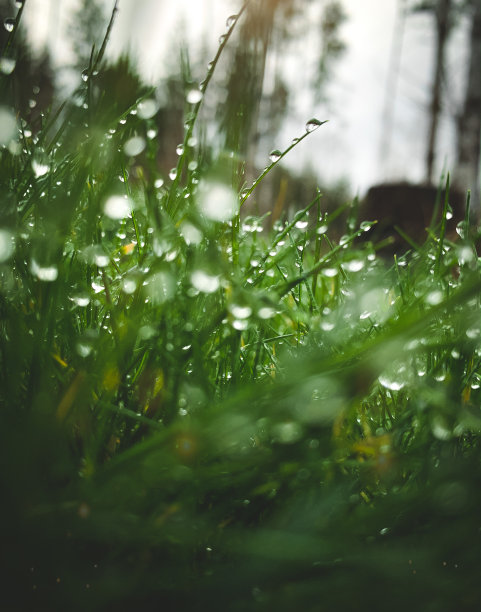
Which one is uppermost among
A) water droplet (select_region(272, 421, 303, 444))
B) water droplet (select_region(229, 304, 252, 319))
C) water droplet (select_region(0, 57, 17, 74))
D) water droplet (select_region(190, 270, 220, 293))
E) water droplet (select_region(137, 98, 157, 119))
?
water droplet (select_region(137, 98, 157, 119))

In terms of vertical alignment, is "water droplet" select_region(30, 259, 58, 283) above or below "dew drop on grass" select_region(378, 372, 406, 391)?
above

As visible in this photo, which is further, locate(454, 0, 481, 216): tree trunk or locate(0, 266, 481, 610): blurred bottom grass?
locate(454, 0, 481, 216): tree trunk

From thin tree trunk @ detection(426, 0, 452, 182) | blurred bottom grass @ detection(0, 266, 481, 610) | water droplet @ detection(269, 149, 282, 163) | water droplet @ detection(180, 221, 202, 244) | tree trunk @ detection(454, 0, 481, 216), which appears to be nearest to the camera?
blurred bottom grass @ detection(0, 266, 481, 610)

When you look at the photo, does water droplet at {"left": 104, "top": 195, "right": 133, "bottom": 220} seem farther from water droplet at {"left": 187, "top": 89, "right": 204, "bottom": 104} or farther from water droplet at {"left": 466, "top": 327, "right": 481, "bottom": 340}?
water droplet at {"left": 466, "top": 327, "right": 481, "bottom": 340}

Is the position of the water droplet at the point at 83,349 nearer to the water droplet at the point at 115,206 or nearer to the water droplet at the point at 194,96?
the water droplet at the point at 115,206

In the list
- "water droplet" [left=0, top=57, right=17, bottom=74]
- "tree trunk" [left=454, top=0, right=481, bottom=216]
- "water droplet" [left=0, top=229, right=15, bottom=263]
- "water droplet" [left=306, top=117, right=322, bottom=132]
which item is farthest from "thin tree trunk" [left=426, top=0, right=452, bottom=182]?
"water droplet" [left=0, top=229, right=15, bottom=263]

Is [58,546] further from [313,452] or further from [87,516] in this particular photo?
[313,452]

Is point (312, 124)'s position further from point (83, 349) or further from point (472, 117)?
point (472, 117)

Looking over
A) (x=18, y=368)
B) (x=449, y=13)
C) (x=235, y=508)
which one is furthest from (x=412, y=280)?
(x=449, y=13)
